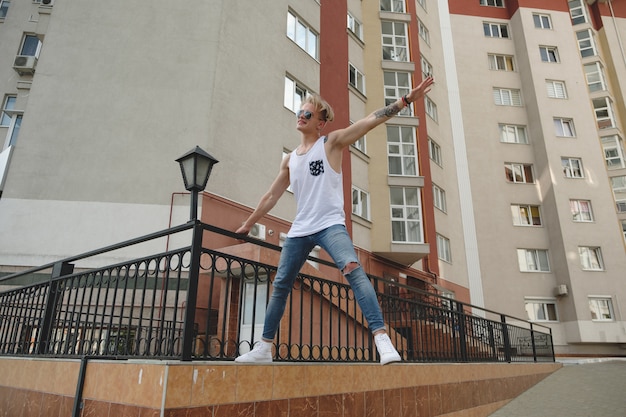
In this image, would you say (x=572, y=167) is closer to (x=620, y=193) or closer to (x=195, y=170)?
(x=620, y=193)

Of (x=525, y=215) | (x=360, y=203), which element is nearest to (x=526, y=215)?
(x=525, y=215)

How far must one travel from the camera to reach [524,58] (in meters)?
29.8

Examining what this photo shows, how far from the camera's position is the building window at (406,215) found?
728 inches

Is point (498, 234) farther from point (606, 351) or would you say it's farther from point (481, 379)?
point (481, 379)

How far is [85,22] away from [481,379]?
14.5 meters

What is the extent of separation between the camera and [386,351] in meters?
3.26

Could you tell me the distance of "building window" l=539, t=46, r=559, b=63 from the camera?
29734 mm

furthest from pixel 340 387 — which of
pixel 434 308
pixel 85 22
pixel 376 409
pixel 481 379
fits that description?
pixel 85 22

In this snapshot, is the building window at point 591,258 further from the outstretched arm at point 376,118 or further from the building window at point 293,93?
the outstretched arm at point 376,118

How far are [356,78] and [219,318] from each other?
14.0 metres

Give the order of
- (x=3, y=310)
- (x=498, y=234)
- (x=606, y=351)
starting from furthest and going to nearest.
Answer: (x=498, y=234)
(x=606, y=351)
(x=3, y=310)

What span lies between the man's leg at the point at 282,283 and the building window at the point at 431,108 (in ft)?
72.4

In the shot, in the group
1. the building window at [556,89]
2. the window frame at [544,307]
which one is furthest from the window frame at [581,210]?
the building window at [556,89]

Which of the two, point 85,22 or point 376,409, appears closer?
point 376,409
